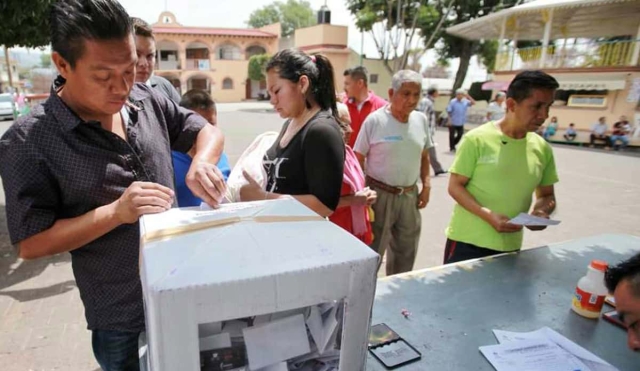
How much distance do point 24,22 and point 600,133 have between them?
1388 centimetres

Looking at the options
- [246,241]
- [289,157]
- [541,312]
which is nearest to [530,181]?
[541,312]

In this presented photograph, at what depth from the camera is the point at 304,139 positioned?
1546 mm

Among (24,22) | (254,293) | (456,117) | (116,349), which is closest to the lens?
(254,293)

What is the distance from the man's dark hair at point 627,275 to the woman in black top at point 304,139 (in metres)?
0.91

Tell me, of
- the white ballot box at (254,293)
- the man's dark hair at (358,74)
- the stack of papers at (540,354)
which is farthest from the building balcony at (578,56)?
the white ballot box at (254,293)

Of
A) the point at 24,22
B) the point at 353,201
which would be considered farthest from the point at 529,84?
the point at 24,22

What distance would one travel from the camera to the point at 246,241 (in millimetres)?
779

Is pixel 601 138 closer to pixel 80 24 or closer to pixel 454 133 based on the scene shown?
pixel 454 133

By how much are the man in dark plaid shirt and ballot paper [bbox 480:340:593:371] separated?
0.97 metres

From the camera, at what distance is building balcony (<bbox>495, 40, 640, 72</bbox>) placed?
12.6m

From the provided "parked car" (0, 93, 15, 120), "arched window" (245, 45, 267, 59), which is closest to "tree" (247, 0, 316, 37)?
"arched window" (245, 45, 267, 59)

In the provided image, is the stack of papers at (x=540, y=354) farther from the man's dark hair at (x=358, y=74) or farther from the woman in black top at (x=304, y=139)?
the man's dark hair at (x=358, y=74)

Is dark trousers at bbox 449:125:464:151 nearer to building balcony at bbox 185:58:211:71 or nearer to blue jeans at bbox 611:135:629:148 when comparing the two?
blue jeans at bbox 611:135:629:148

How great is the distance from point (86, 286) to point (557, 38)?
66.0ft
